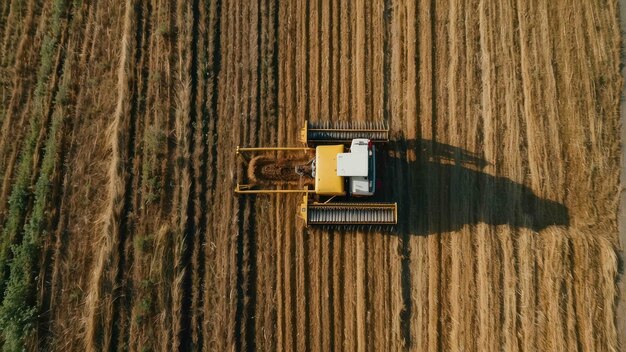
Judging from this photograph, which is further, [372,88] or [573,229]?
[372,88]

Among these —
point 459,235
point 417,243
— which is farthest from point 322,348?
point 459,235

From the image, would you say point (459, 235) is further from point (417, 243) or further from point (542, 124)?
point (542, 124)

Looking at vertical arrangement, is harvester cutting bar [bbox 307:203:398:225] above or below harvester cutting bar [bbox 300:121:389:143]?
below

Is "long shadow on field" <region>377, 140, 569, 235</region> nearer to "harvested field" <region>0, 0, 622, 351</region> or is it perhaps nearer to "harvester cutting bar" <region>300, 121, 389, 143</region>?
"harvested field" <region>0, 0, 622, 351</region>

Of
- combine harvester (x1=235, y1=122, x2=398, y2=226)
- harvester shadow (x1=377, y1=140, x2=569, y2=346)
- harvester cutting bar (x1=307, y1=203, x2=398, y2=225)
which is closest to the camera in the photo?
combine harvester (x1=235, y1=122, x2=398, y2=226)

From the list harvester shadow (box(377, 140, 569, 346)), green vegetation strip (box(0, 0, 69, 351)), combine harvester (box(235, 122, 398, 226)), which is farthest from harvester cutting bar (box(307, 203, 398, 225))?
green vegetation strip (box(0, 0, 69, 351))

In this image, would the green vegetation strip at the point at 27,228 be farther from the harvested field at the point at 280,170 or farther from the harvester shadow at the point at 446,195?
the harvester shadow at the point at 446,195

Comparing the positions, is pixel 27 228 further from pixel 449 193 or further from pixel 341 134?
pixel 449 193

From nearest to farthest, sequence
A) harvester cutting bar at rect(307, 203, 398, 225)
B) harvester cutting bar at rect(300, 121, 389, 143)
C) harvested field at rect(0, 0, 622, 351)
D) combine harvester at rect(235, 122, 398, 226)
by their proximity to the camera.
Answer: combine harvester at rect(235, 122, 398, 226) → harvester cutting bar at rect(307, 203, 398, 225) → harvested field at rect(0, 0, 622, 351) → harvester cutting bar at rect(300, 121, 389, 143)

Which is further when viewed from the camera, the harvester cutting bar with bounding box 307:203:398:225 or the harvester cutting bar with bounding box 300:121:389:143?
the harvester cutting bar with bounding box 300:121:389:143
